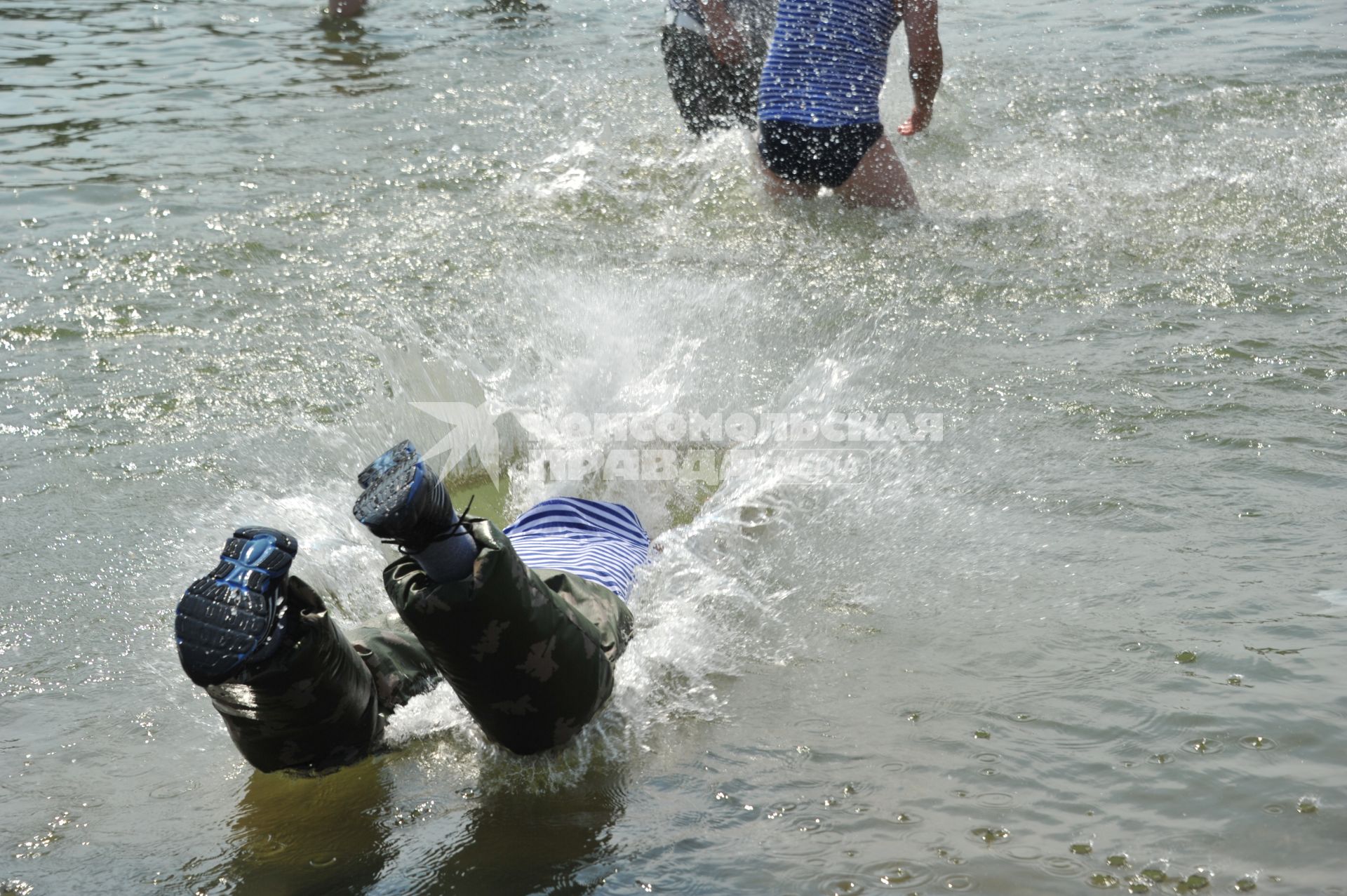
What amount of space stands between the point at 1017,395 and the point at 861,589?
57.0 inches

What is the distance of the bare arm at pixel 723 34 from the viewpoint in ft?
21.5

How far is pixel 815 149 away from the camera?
5836 mm

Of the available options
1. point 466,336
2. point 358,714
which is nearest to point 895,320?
point 466,336

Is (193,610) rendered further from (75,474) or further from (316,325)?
(316,325)

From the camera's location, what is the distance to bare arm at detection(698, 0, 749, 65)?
6.55m

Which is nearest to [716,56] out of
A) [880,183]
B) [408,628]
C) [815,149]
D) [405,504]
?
[815,149]

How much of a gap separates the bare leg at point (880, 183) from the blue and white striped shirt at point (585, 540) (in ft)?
10.3

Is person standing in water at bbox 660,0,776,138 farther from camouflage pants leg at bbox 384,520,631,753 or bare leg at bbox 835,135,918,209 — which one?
camouflage pants leg at bbox 384,520,631,753

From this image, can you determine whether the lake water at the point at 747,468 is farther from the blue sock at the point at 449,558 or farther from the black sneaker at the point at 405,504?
the black sneaker at the point at 405,504

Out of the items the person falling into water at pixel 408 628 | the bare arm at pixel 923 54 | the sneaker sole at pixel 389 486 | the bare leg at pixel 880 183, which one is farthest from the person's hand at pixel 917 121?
the sneaker sole at pixel 389 486

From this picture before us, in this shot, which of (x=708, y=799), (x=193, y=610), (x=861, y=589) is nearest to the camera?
(x=193, y=610)

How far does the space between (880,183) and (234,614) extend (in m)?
4.54

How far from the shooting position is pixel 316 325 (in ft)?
17.4

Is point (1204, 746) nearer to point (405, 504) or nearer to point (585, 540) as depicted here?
point (585, 540)
